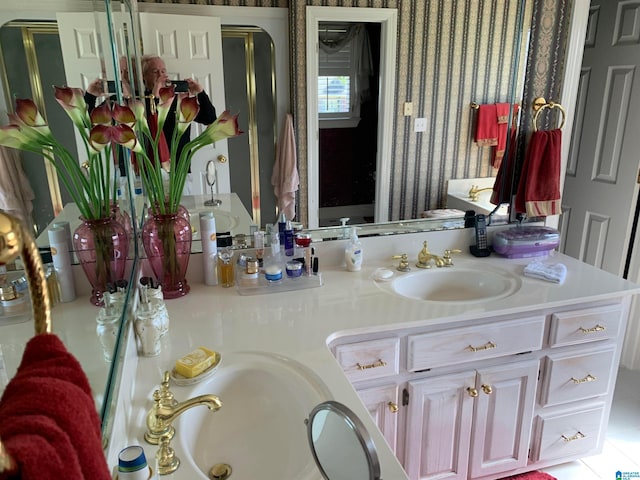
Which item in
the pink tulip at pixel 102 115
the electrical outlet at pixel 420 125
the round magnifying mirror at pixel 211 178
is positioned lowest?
the round magnifying mirror at pixel 211 178

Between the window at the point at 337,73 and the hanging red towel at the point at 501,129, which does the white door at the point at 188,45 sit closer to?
the window at the point at 337,73

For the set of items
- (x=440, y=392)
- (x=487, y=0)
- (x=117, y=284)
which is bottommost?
(x=440, y=392)

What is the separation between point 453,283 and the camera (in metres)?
1.96

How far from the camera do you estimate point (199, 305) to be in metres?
1.60

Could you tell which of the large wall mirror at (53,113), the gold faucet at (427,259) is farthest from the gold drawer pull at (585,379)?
the large wall mirror at (53,113)

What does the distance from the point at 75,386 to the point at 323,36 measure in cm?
160

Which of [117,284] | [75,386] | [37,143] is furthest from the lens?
[117,284]

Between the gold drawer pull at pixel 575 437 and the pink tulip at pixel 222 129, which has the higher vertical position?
the pink tulip at pixel 222 129

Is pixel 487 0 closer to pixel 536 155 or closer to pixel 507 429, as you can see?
pixel 536 155

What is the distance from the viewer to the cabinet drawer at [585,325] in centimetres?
170

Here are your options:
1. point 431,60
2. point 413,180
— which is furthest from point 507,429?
point 431,60

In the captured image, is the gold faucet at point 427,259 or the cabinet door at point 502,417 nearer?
the cabinet door at point 502,417

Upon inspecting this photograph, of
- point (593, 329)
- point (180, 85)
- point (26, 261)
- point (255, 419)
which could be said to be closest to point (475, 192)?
point (593, 329)

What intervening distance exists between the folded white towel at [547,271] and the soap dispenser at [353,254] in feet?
2.10
